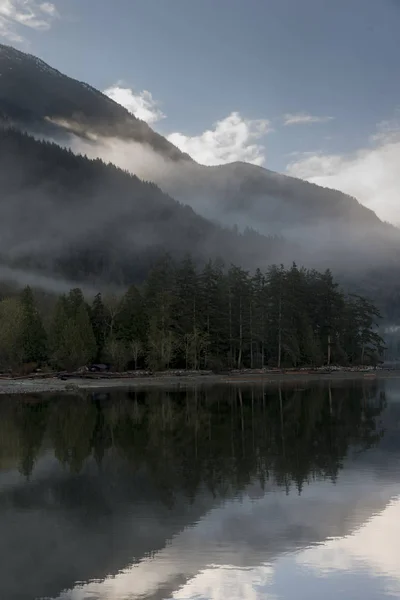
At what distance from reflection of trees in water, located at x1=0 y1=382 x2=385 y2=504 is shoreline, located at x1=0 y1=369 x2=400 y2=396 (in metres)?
20.2

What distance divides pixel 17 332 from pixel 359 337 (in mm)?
63691

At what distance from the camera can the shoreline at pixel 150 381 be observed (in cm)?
7056

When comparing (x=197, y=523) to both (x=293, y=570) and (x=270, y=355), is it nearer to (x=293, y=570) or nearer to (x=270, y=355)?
(x=293, y=570)

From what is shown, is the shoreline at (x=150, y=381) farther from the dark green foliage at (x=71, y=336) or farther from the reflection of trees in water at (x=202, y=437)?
the reflection of trees in water at (x=202, y=437)

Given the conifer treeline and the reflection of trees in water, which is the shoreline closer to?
the conifer treeline

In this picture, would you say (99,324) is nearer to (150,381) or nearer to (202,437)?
(150,381)

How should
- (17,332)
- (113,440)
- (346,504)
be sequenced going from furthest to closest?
(17,332) → (113,440) → (346,504)

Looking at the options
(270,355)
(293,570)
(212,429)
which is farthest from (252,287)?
(293,570)

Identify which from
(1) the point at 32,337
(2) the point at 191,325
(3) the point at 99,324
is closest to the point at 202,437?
(1) the point at 32,337

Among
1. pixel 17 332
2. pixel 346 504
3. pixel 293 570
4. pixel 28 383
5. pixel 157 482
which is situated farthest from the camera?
pixel 17 332

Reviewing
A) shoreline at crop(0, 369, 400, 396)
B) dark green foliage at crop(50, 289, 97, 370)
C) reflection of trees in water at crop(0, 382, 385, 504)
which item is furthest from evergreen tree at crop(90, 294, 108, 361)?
reflection of trees in water at crop(0, 382, 385, 504)

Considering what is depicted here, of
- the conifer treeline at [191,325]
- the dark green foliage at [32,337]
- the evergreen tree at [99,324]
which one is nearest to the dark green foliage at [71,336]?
the conifer treeline at [191,325]

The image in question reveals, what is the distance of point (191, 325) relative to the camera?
96312mm

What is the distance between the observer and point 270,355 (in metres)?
108
